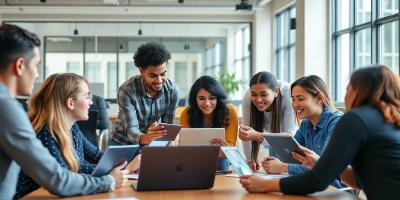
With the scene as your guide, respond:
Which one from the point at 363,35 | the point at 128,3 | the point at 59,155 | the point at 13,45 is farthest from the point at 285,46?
the point at 13,45

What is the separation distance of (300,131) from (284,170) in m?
0.45

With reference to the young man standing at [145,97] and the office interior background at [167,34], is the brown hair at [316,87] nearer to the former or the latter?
the young man standing at [145,97]

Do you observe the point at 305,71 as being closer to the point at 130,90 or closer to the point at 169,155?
the point at 130,90

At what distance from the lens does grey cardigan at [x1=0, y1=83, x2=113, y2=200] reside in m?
1.87

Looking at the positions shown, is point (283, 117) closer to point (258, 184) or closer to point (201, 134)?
point (201, 134)

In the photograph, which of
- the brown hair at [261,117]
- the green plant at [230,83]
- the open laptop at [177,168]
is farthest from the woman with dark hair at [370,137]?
the green plant at [230,83]

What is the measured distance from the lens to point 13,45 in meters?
1.89

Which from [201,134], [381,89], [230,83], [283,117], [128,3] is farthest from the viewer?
[230,83]

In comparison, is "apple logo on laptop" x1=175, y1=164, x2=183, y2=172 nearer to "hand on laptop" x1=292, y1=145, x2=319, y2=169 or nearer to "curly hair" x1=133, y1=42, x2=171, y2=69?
"hand on laptop" x1=292, y1=145, x2=319, y2=169

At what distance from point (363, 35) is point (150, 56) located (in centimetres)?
445

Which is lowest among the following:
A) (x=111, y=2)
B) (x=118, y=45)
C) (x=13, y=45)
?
(x=13, y=45)

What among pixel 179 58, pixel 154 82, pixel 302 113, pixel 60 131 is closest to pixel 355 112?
pixel 302 113

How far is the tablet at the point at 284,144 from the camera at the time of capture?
253 cm

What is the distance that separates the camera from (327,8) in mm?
Result: 8195
